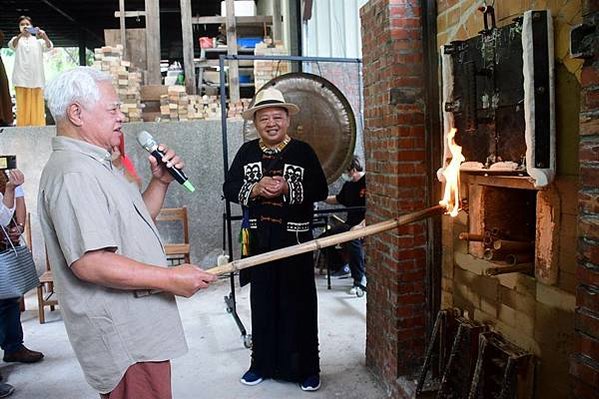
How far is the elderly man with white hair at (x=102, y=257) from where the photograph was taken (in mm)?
1582

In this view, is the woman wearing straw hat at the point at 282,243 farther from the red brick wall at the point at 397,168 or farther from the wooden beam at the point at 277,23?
the wooden beam at the point at 277,23

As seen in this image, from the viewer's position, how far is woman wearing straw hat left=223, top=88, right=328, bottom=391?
3074mm

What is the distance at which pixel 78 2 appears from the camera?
500 inches

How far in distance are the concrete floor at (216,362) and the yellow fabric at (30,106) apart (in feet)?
9.80

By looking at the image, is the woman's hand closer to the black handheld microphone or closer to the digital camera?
the digital camera

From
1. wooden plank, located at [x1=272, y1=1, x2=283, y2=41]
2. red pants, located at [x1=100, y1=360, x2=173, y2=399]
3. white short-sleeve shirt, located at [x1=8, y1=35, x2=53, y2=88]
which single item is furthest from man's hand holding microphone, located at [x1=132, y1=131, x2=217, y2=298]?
wooden plank, located at [x1=272, y1=1, x2=283, y2=41]

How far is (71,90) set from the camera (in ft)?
5.49

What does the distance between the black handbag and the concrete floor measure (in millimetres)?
626

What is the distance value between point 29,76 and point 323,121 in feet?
15.2

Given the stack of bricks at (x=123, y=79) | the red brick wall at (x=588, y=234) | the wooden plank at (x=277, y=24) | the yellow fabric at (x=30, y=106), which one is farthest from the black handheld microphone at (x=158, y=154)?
the wooden plank at (x=277, y=24)

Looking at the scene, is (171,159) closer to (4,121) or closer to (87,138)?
(87,138)

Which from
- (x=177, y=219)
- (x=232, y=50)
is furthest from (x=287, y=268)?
(x=232, y=50)

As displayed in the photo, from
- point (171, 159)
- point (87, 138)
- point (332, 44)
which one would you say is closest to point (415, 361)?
point (171, 159)

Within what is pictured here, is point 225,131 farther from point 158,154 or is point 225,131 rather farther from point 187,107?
point 187,107
